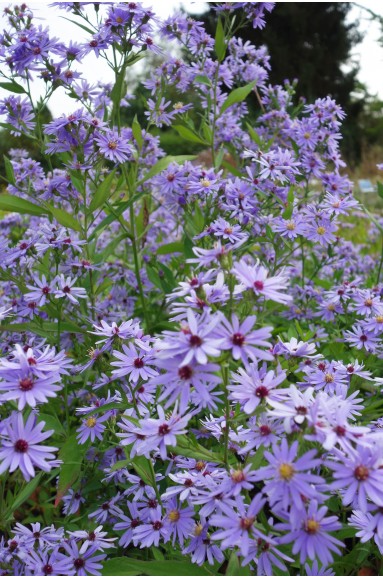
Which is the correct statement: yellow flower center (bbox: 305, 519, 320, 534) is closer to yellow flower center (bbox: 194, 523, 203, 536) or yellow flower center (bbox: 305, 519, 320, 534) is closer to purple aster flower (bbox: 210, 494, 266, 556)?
purple aster flower (bbox: 210, 494, 266, 556)

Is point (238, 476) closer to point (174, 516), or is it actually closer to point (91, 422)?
point (174, 516)

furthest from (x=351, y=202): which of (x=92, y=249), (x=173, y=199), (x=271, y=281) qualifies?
(x=271, y=281)

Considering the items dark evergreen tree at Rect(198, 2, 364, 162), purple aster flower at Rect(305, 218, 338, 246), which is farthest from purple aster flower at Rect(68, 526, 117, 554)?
dark evergreen tree at Rect(198, 2, 364, 162)

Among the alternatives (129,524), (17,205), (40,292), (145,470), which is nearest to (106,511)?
(129,524)

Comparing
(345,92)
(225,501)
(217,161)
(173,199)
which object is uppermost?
(345,92)

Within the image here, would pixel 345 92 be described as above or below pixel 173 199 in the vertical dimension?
above

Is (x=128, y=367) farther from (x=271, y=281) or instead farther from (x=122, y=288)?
(x=122, y=288)

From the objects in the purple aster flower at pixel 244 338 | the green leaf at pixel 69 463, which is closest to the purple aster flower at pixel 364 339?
the green leaf at pixel 69 463

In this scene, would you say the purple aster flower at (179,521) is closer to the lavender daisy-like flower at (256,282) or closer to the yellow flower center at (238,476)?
the yellow flower center at (238,476)
